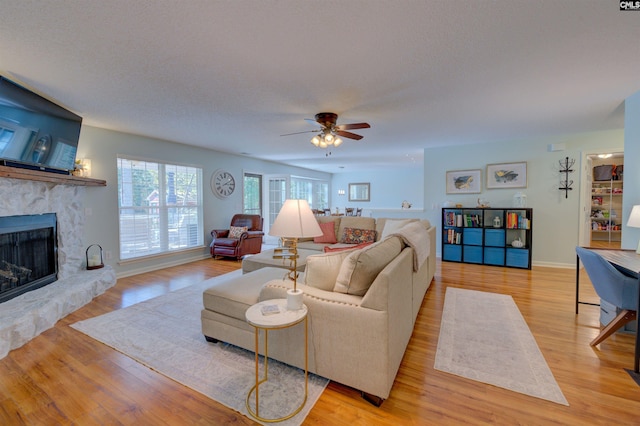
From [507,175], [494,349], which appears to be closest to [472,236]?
[507,175]

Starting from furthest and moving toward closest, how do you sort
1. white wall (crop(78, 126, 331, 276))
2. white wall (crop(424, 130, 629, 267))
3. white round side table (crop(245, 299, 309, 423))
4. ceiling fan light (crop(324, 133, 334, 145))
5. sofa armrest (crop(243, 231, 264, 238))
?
1. sofa armrest (crop(243, 231, 264, 238))
2. white wall (crop(424, 130, 629, 267))
3. white wall (crop(78, 126, 331, 276))
4. ceiling fan light (crop(324, 133, 334, 145))
5. white round side table (crop(245, 299, 309, 423))

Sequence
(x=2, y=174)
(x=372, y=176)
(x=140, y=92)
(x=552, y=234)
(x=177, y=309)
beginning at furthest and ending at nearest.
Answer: (x=372, y=176), (x=552, y=234), (x=177, y=309), (x=140, y=92), (x=2, y=174)

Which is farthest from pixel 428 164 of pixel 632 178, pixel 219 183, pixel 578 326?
pixel 219 183

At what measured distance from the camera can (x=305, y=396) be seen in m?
1.70

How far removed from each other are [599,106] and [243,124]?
4.51m

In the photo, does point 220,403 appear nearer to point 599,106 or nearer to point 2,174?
point 2,174

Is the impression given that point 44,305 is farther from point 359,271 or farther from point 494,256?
point 494,256

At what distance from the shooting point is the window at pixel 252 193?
720 cm

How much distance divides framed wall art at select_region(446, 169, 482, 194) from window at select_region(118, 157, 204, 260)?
529 cm

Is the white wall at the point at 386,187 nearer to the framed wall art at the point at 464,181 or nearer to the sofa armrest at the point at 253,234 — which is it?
the framed wall art at the point at 464,181

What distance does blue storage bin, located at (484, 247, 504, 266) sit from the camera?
4.94 meters

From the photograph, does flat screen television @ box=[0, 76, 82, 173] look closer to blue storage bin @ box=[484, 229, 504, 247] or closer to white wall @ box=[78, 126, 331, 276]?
white wall @ box=[78, 126, 331, 276]

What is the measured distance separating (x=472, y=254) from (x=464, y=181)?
4.81 ft

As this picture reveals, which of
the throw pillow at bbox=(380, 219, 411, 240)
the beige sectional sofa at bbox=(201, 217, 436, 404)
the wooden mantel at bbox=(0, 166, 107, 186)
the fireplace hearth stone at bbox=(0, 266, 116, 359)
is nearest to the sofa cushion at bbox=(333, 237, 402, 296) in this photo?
the beige sectional sofa at bbox=(201, 217, 436, 404)
